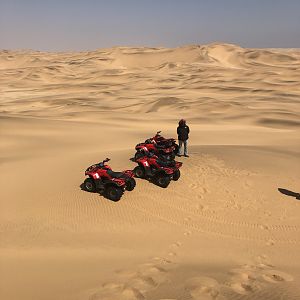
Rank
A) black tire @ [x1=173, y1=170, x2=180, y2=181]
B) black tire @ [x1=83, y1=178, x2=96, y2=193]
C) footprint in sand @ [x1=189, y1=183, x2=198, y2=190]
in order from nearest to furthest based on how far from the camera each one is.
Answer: black tire @ [x1=83, y1=178, x2=96, y2=193] → footprint in sand @ [x1=189, y1=183, x2=198, y2=190] → black tire @ [x1=173, y1=170, x2=180, y2=181]

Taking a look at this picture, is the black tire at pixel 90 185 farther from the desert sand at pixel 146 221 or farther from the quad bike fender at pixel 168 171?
the quad bike fender at pixel 168 171

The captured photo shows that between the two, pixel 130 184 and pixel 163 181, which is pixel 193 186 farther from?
pixel 130 184

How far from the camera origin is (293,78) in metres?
55.3

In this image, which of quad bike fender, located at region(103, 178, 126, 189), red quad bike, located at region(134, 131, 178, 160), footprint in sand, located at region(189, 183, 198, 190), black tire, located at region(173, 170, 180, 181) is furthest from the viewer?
red quad bike, located at region(134, 131, 178, 160)

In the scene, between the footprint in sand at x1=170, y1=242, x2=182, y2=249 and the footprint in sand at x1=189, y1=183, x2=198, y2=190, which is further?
the footprint in sand at x1=189, y1=183, x2=198, y2=190

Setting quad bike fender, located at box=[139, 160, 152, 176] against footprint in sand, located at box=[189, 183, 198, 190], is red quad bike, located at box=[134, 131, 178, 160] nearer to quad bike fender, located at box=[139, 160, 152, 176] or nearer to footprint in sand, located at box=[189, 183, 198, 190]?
quad bike fender, located at box=[139, 160, 152, 176]

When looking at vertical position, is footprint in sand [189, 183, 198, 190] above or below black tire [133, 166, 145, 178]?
below

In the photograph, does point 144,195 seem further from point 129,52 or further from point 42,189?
point 129,52

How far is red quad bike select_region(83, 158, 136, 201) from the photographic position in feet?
30.0

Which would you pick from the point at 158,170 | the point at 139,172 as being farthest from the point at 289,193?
the point at 139,172

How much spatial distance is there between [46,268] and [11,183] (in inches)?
206

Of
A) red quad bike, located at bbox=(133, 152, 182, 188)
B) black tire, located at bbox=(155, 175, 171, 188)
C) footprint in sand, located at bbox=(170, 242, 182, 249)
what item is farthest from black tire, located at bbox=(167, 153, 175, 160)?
footprint in sand, located at bbox=(170, 242, 182, 249)

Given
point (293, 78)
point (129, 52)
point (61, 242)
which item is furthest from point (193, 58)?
point (61, 242)

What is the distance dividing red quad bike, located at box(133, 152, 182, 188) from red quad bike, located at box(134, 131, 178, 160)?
160 centimetres
